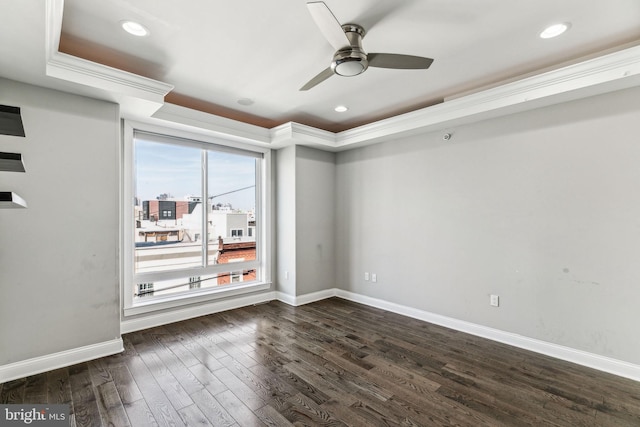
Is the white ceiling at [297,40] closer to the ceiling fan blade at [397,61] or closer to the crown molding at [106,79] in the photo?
the crown molding at [106,79]

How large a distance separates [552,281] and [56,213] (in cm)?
470

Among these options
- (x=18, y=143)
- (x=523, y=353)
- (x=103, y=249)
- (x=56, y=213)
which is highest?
(x=18, y=143)

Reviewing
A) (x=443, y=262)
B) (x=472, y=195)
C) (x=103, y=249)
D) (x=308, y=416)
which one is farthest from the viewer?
(x=443, y=262)

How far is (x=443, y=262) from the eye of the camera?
12.5 feet

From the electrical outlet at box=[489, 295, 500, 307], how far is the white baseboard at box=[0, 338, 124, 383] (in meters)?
3.91

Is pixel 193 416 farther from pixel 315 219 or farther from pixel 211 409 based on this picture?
pixel 315 219

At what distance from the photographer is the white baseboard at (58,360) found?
2.49 metres

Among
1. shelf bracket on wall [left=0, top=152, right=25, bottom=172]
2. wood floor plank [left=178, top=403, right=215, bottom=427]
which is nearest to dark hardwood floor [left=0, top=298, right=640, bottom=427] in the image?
wood floor plank [left=178, top=403, right=215, bottom=427]

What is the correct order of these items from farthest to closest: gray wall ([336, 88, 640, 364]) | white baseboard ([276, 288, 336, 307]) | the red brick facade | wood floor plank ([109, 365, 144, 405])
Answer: white baseboard ([276, 288, 336, 307])
the red brick facade
gray wall ([336, 88, 640, 364])
wood floor plank ([109, 365, 144, 405])

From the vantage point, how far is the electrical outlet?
334 centimetres

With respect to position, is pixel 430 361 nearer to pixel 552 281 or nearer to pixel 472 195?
pixel 552 281

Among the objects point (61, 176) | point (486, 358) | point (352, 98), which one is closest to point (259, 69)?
point (352, 98)

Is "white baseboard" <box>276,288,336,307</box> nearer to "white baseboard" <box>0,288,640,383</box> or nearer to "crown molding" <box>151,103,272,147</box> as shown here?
"white baseboard" <box>0,288,640,383</box>

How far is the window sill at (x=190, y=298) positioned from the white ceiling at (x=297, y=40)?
94.2 inches
